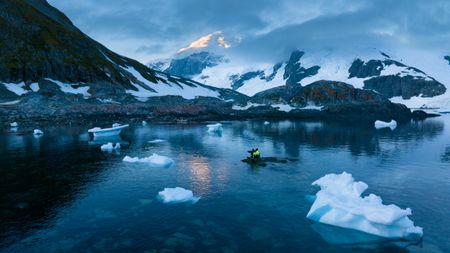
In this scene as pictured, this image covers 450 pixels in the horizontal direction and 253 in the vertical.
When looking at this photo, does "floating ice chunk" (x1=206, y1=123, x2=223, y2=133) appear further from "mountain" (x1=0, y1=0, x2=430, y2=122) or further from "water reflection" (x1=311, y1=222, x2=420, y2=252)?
"water reflection" (x1=311, y1=222, x2=420, y2=252)

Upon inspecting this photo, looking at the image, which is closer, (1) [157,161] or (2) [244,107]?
(1) [157,161]

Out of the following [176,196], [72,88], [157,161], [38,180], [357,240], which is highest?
[72,88]

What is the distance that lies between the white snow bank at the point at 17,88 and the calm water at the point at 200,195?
8106 cm

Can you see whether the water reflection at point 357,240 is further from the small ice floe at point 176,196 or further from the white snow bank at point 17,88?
the white snow bank at point 17,88

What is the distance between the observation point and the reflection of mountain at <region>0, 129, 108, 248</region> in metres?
25.7

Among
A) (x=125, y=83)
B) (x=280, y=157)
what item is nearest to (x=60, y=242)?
(x=280, y=157)

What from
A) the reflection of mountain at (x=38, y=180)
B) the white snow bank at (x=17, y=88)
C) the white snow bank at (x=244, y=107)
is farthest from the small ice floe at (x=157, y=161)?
the white snow bank at (x=244, y=107)

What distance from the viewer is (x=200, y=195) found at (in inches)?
1244

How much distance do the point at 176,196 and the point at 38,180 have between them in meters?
14.7

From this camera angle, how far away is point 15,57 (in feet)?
489

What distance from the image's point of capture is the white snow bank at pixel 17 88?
132m

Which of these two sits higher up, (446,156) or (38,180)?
(38,180)

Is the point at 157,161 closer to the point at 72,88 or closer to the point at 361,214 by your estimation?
the point at 361,214

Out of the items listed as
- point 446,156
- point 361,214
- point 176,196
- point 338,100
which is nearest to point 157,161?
point 176,196
